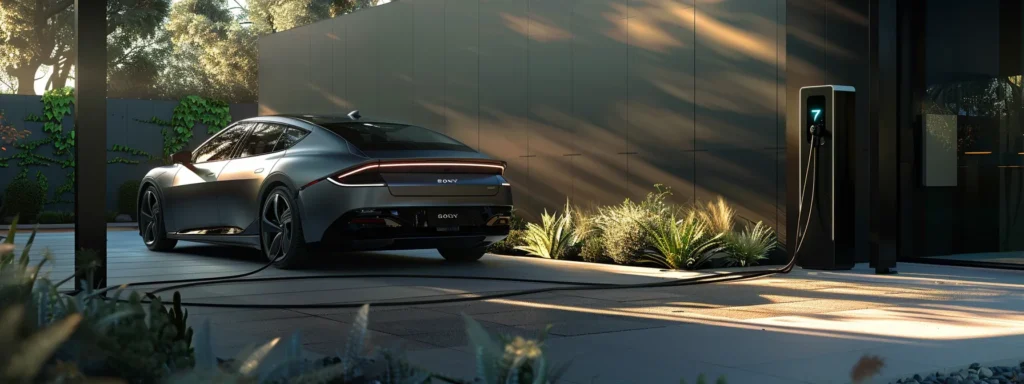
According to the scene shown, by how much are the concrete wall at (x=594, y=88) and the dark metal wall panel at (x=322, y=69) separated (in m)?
0.57

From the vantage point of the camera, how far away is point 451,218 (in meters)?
8.05

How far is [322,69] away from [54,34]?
18699 mm

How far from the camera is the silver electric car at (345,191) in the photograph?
7.75 metres

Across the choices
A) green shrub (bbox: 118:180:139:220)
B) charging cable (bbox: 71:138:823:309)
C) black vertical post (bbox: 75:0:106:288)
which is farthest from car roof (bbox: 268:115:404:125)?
green shrub (bbox: 118:180:139:220)

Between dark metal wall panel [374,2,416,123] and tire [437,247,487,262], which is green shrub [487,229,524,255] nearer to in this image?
tire [437,247,487,262]

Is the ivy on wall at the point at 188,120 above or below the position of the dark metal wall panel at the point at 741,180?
above

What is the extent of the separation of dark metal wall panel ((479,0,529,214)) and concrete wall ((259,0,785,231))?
0.07ft

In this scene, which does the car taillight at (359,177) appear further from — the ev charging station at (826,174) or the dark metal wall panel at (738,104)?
the dark metal wall panel at (738,104)

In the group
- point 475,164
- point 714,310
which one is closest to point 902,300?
point 714,310

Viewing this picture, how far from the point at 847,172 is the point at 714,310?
11.5 ft

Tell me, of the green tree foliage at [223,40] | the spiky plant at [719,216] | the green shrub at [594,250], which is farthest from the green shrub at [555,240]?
the green tree foliage at [223,40]

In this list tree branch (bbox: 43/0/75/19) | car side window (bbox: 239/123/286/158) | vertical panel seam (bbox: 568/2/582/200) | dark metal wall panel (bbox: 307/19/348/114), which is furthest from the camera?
tree branch (bbox: 43/0/75/19)

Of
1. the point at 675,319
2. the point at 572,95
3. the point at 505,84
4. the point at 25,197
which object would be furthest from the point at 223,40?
the point at 675,319

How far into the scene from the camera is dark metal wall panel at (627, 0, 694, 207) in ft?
34.1
